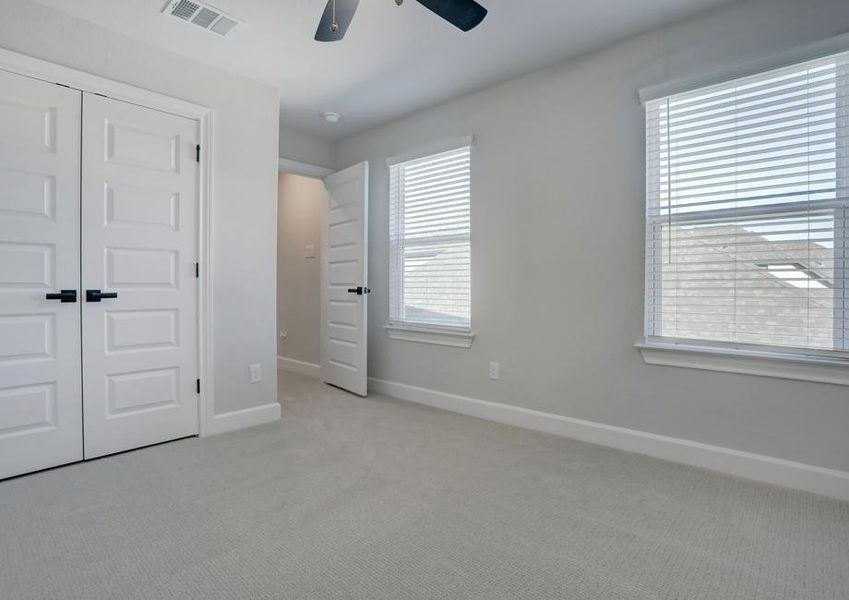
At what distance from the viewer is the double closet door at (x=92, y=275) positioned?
2.27 meters

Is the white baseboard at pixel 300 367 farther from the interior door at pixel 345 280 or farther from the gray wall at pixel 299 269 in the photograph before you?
the interior door at pixel 345 280

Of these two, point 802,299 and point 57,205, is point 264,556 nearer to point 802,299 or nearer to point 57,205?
point 57,205

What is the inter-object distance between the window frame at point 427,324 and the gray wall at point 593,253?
0.08 metres

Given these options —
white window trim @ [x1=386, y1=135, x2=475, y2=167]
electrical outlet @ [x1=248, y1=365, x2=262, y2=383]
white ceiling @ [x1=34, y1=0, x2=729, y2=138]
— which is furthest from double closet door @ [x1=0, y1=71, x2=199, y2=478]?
white window trim @ [x1=386, y1=135, x2=475, y2=167]

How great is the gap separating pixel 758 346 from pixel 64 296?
12.0ft

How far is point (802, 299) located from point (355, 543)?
2.35m

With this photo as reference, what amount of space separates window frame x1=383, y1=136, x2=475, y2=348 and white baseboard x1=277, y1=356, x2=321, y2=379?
1.27 meters

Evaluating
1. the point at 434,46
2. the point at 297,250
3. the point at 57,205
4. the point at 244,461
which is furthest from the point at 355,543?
the point at 297,250

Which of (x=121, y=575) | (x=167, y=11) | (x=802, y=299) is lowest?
(x=121, y=575)

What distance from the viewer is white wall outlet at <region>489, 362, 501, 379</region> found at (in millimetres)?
3277

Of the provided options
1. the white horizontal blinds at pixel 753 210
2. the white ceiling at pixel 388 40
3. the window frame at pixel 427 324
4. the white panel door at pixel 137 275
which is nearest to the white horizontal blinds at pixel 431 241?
the window frame at pixel 427 324

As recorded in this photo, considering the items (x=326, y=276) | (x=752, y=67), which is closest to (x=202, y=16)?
(x=326, y=276)

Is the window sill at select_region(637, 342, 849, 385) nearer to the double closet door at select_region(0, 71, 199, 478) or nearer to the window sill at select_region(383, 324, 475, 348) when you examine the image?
the window sill at select_region(383, 324, 475, 348)

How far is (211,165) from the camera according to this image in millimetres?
2920
